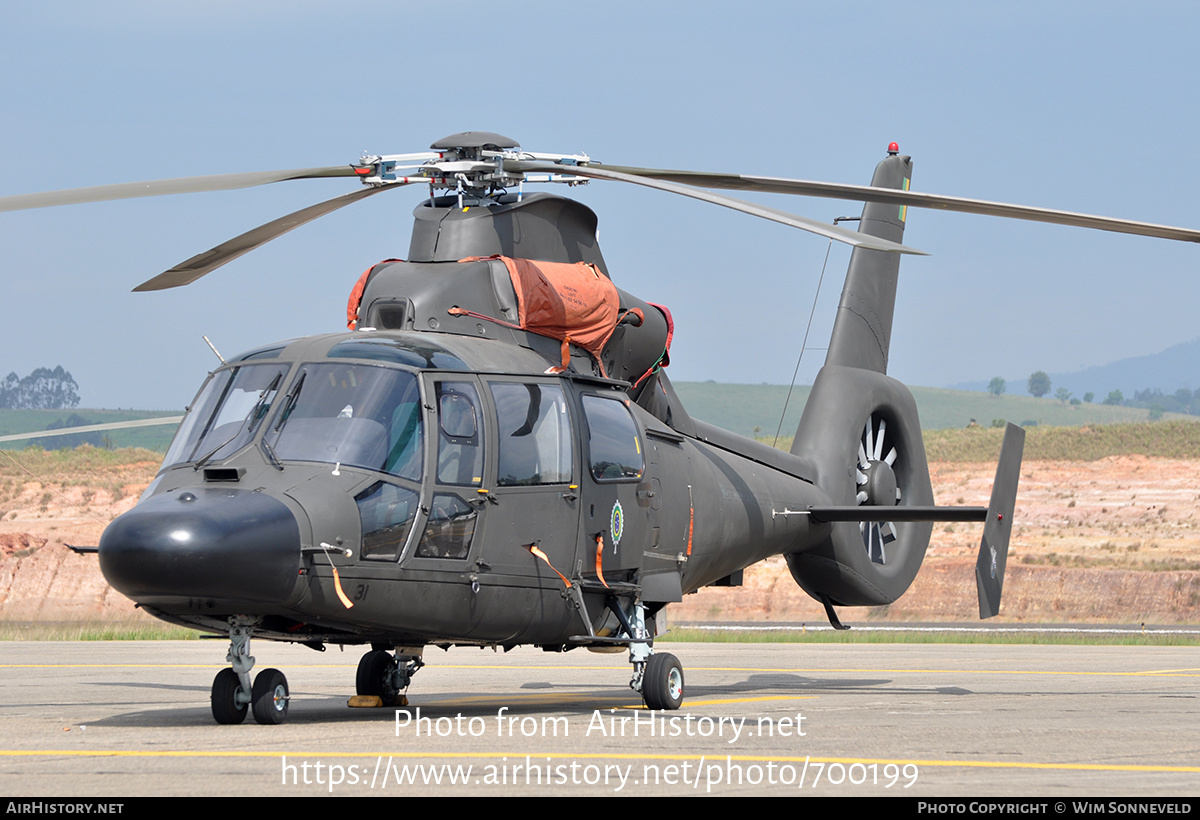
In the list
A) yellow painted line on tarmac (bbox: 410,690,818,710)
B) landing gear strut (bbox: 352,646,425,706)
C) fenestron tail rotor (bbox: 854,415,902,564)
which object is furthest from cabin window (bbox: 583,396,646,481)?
fenestron tail rotor (bbox: 854,415,902,564)

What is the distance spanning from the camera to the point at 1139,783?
711cm

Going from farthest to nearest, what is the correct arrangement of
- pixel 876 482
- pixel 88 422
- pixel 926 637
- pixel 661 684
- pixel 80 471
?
pixel 88 422 → pixel 80 471 → pixel 926 637 → pixel 876 482 → pixel 661 684

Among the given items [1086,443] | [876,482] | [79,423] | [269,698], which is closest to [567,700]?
[269,698]

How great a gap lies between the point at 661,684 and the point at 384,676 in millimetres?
2706

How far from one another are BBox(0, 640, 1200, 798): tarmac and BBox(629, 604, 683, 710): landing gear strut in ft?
0.76

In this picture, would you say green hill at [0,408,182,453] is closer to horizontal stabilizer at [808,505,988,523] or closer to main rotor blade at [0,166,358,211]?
horizontal stabilizer at [808,505,988,523]

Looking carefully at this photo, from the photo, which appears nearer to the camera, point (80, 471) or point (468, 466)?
point (468, 466)

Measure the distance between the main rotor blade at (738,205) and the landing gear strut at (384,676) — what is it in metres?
4.56

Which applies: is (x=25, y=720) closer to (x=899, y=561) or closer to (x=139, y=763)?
(x=139, y=763)

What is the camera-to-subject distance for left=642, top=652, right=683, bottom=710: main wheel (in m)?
11.6

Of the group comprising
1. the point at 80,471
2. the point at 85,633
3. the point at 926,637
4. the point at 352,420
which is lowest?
the point at 80,471

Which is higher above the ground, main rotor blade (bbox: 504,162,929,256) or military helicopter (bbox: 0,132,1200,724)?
main rotor blade (bbox: 504,162,929,256)

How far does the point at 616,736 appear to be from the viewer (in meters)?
9.33

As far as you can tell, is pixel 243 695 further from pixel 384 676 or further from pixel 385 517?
pixel 384 676
